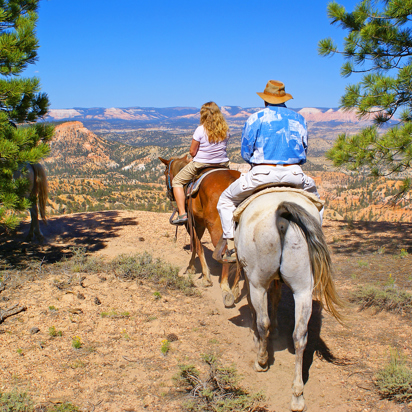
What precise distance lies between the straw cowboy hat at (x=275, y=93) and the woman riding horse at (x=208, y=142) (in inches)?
69.3

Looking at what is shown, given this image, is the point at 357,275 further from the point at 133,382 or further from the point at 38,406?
the point at 38,406

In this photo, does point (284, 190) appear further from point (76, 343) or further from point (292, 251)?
point (76, 343)

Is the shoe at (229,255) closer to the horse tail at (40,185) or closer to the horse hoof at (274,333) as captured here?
the horse hoof at (274,333)

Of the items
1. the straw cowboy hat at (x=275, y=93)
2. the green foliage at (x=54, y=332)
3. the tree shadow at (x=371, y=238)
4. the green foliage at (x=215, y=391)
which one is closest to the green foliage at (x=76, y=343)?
the green foliage at (x=54, y=332)

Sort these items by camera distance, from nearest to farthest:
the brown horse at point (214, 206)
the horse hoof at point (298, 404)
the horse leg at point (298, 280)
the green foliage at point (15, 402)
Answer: the green foliage at point (15, 402)
the horse leg at point (298, 280)
the horse hoof at point (298, 404)
the brown horse at point (214, 206)

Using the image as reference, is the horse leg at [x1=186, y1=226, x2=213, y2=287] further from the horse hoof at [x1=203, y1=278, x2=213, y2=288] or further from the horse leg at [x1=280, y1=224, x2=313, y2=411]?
the horse leg at [x1=280, y1=224, x2=313, y2=411]

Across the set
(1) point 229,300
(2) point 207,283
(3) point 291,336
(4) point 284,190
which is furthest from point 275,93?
(2) point 207,283

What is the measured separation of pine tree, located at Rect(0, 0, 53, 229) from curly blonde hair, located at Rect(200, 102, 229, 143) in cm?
247

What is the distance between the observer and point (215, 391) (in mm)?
3012

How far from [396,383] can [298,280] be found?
127 cm

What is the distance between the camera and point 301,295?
2.94m

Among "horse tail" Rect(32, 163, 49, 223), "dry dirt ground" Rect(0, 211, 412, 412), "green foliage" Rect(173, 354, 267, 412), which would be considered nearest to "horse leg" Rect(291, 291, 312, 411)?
"dry dirt ground" Rect(0, 211, 412, 412)

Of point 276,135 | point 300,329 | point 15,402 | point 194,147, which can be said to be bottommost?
point 15,402

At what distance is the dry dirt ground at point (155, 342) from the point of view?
310 centimetres
